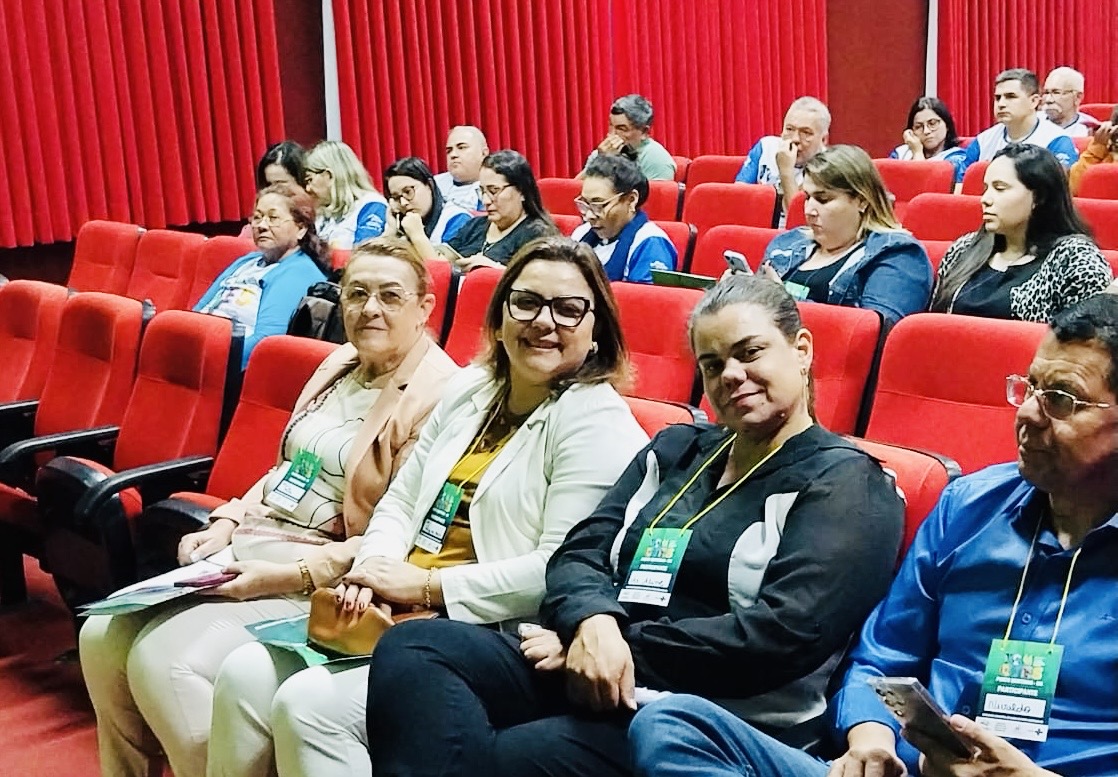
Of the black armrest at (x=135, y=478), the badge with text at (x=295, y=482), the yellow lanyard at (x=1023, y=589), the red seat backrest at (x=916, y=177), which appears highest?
the red seat backrest at (x=916, y=177)

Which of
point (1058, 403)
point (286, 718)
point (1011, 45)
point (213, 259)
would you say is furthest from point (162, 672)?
point (1011, 45)

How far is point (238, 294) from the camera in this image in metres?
4.24

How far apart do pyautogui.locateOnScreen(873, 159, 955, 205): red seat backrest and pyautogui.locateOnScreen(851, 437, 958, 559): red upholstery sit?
3.85 metres

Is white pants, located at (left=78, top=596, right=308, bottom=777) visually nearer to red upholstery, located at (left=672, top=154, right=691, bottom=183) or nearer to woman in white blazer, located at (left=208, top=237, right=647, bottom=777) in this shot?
woman in white blazer, located at (left=208, top=237, right=647, bottom=777)

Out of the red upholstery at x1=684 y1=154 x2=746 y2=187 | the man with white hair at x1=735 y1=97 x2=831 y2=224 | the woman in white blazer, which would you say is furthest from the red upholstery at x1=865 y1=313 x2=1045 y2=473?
the red upholstery at x1=684 y1=154 x2=746 y2=187

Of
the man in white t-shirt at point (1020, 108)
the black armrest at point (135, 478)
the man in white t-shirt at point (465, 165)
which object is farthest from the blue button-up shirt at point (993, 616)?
the man in white t-shirt at point (1020, 108)

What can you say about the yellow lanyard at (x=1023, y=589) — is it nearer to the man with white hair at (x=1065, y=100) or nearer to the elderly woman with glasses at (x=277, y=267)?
the elderly woman with glasses at (x=277, y=267)

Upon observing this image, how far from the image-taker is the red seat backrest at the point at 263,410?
302 cm

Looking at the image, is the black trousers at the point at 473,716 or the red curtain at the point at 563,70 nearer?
the black trousers at the point at 473,716

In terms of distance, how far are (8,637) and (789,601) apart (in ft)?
8.62

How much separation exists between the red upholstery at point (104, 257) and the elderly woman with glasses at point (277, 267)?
4.83ft

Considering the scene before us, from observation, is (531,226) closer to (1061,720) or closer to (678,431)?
(678,431)

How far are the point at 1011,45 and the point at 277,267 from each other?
824 cm

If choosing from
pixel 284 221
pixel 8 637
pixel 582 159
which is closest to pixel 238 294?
pixel 284 221
